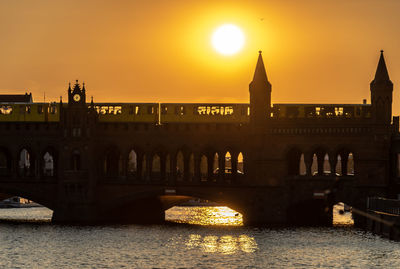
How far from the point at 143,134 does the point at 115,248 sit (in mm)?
32873

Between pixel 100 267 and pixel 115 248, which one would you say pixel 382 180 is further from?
pixel 100 267

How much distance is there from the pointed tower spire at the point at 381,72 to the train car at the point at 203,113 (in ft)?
54.4

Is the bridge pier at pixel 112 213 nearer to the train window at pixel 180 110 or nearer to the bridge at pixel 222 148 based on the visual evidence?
the bridge at pixel 222 148

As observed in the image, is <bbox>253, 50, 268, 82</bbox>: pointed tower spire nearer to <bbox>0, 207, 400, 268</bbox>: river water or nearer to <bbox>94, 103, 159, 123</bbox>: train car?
<bbox>94, 103, 159, 123</bbox>: train car

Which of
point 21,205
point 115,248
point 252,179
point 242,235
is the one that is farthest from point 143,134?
point 21,205

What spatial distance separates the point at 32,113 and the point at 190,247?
42.2 metres

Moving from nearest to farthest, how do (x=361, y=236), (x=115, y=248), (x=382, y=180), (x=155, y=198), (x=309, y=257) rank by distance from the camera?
(x=309, y=257), (x=115, y=248), (x=361, y=236), (x=382, y=180), (x=155, y=198)

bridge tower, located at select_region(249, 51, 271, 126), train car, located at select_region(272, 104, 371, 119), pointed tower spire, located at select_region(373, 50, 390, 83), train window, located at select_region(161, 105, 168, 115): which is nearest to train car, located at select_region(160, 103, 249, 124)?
train window, located at select_region(161, 105, 168, 115)

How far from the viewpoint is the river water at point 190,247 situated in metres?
86.6

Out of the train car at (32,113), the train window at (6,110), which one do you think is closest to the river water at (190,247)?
the train car at (32,113)

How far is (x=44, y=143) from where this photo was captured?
426 feet

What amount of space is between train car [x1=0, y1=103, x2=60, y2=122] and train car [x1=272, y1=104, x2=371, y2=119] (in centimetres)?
2889

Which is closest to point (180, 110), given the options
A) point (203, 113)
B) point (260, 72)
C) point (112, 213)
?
point (203, 113)

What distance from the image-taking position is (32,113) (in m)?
132
